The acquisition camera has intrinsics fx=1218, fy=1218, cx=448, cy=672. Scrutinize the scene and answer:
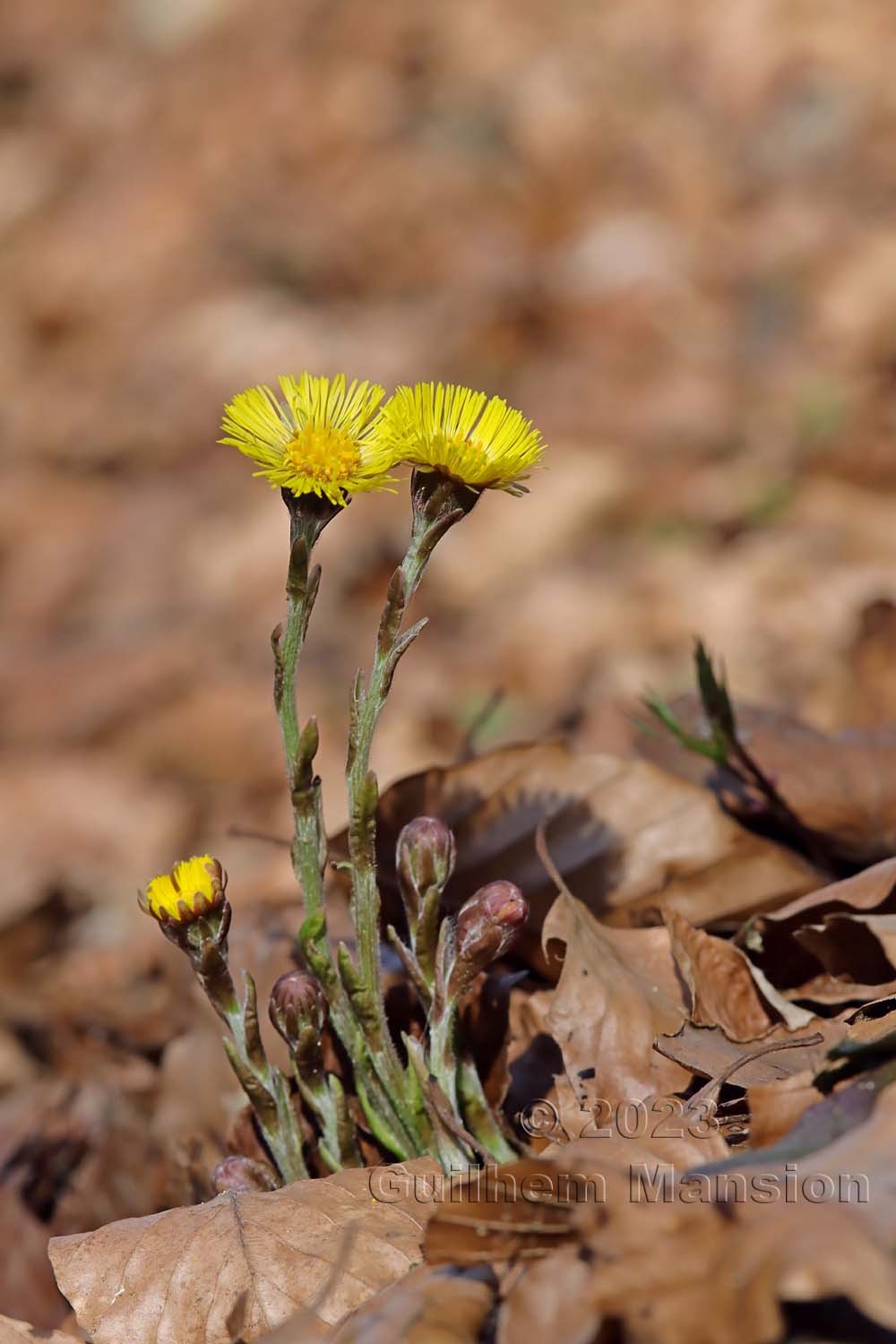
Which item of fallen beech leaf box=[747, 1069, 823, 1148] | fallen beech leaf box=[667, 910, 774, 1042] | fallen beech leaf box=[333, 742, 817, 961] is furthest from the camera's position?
fallen beech leaf box=[333, 742, 817, 961]

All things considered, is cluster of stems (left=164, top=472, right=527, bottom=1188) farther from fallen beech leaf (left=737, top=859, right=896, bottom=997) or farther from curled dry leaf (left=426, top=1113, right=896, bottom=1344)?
fallen beech leaf (left=737, top=859, right=896, bottom=997)

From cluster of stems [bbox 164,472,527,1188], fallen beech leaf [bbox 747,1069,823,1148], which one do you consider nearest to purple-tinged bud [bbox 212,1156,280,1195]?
cluster of stems [bbox 164,472,527,1188]

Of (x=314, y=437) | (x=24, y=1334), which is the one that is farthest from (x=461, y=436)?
(x=24, y=1334)

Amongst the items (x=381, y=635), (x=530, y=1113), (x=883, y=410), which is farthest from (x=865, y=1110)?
(x=883, y=410)

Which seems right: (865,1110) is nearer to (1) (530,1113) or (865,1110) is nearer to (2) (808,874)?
(1) (530,1113)

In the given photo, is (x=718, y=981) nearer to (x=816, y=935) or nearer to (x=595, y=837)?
(x=816, y=935)

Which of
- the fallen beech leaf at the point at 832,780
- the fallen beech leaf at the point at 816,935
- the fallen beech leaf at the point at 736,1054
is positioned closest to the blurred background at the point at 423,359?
the fallen beech leaf at the point at 832,780

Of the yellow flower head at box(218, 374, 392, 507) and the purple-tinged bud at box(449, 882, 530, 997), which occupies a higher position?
the yellow flower head at box(218, 374, 392, 507)
